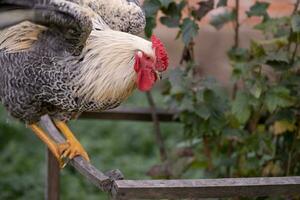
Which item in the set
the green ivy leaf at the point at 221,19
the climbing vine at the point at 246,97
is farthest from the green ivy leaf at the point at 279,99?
the green ivy leaf at the point at 221,19

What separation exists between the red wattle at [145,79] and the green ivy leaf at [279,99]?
77 cm

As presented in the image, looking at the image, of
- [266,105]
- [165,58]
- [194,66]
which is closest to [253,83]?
[266,105]

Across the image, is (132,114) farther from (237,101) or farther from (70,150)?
(70,150)

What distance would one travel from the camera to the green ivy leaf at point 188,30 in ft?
13.7

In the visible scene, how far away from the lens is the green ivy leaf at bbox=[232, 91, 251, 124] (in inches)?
165

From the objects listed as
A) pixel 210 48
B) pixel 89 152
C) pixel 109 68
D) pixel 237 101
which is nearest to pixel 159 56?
pixel 109 68

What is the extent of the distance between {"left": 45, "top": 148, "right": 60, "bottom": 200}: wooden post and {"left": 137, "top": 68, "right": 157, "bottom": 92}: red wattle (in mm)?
1007

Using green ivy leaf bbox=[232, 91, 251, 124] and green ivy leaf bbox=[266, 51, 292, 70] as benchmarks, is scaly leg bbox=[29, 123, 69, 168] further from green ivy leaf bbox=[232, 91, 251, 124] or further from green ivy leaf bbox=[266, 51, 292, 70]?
green ivy leaf bbox=[266, 51, 292, 70]

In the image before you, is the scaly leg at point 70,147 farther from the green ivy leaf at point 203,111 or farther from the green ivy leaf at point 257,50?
the green ivy leaf at point 257,50

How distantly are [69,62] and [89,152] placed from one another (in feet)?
11.0

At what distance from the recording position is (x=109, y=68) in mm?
3646

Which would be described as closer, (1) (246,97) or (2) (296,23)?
(2) (296,23)

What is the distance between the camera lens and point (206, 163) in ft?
15.3

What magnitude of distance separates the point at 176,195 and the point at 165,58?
0.74 metres
